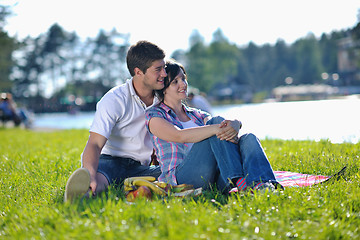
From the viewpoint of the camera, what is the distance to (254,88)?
280 ft

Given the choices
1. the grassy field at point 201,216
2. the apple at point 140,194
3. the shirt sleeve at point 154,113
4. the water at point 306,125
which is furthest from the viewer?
the water at point 306,125

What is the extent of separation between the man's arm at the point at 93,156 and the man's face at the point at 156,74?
64 centimetres

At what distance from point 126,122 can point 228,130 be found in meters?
1.07

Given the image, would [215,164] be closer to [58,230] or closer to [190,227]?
[190,227]

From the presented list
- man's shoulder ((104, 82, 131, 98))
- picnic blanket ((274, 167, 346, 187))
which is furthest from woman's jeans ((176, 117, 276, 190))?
man's shoulder ((104, 82, 131, 98))

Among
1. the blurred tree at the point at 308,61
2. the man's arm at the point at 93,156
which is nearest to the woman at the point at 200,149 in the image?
the man's arm at the point at 93,156

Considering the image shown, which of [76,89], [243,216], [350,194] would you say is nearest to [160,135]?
[243,216]

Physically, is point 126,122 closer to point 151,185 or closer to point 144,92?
point 144,92

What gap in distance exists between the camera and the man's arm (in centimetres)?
325

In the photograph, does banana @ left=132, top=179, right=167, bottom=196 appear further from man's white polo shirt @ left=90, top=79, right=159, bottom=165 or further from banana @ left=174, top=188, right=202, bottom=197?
man's white polo shirt @ left=90, top=79, right=159, bottom=165

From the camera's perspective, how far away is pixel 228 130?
3133 millimetres

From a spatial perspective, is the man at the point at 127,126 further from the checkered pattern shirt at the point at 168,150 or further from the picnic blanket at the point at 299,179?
the picnic blanket at the point at 299,179

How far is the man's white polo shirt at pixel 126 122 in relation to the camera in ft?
11.8

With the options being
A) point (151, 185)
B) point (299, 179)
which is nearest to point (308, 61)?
point (299, 179)
